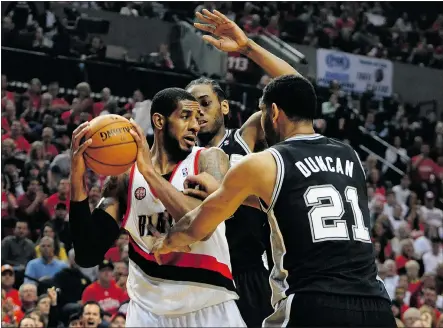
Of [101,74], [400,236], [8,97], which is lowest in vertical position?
[400,236]

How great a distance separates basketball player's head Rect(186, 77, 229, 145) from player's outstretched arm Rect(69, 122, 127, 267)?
3.67 ft

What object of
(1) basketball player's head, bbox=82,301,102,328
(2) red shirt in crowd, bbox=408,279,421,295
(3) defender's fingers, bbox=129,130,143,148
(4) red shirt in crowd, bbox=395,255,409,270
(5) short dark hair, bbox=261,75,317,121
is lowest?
(2) red shirt in crowd, bbox=408,279,421,295

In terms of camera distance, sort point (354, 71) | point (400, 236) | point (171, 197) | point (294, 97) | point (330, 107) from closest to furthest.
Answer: point (294, 97)
point (171, 197)
point (400, 236)
point (330, 107)
point (354, 71)

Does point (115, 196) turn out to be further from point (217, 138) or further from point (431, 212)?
point (431, 212)

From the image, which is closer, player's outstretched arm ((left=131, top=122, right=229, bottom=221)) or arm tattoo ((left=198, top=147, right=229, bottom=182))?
player's outstretched arm ((left=131, top=122, right=229, bottom=221))

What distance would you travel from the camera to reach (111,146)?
4746 mm

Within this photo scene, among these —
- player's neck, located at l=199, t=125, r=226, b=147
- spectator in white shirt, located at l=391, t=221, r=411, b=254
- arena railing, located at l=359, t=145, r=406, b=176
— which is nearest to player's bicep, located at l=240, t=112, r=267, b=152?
player's neck, located at l=199, t=125, r=226, b=147

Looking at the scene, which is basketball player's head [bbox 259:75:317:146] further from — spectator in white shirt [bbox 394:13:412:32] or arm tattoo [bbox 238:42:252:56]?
spectator in white shirt [bbox 394:13:412:32]

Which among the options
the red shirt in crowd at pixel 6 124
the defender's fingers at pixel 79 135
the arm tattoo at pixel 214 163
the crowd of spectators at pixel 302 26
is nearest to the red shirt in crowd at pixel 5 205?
the red shirt in crowd at pixel 6 124

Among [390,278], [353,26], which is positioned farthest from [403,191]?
[353,26]

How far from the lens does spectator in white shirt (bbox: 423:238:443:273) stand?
44.2ft

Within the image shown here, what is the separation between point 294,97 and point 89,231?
4.77 ft

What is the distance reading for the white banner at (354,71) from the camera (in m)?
20.5

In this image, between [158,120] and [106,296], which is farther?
[106,296]
